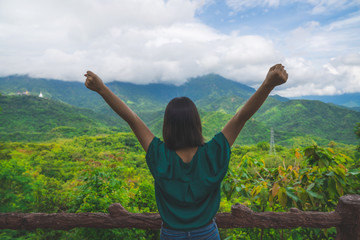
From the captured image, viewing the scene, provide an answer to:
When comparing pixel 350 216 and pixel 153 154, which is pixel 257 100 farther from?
pixel 350 216

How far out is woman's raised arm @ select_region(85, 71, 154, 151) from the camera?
1118mm

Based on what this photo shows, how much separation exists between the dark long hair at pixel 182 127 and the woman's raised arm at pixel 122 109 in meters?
0.13

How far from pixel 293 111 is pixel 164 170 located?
141799mm

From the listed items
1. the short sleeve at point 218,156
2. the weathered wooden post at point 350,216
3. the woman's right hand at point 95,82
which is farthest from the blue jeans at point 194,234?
the weathered wooden post at point 350,216

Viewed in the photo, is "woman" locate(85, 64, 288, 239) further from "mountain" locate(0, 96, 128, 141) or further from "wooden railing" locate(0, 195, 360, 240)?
"mountain" locate(0, 96, 128, 141)

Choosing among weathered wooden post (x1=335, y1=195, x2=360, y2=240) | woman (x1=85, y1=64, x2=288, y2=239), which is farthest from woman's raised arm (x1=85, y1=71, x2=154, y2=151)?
weathered wooden post (x1=335, y1=195, x2=360, y2=240)

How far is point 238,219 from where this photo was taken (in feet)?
5.90

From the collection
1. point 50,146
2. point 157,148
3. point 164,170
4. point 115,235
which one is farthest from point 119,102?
point 50,146

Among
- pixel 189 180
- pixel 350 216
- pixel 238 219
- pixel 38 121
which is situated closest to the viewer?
pixel 189 180

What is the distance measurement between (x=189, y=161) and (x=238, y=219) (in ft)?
3.47

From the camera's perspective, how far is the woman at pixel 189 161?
104 cm

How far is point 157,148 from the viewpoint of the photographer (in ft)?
3.62

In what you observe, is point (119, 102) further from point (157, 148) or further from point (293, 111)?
point (293, 111)

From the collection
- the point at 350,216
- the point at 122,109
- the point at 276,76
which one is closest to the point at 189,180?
the point at 122,109
